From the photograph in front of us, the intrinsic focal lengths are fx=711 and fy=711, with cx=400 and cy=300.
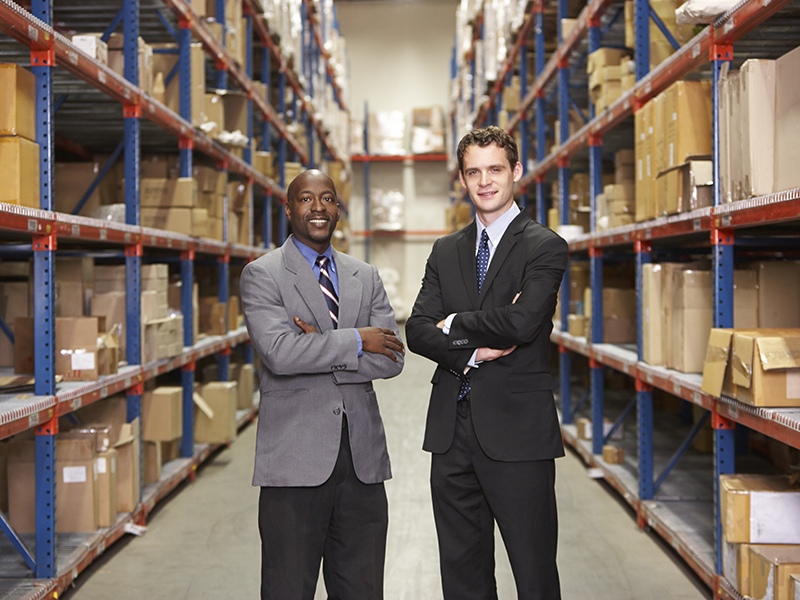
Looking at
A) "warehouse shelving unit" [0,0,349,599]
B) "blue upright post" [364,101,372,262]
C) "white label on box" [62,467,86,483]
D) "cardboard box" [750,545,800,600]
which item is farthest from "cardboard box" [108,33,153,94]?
"blue upright post" [364,101,372,262]

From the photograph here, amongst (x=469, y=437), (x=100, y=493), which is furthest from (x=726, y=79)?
(x=100, y=493)

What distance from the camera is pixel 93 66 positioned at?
3742mm

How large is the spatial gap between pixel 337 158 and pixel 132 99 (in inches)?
407

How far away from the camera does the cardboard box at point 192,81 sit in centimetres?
548

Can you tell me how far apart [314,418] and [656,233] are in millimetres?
2531

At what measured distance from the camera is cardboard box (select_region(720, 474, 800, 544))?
112 inches

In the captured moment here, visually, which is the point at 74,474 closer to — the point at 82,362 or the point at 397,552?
the point at 82,362

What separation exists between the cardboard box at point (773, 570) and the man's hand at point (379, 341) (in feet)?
5.25

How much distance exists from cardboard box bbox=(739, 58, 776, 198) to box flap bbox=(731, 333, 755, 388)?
0.62m

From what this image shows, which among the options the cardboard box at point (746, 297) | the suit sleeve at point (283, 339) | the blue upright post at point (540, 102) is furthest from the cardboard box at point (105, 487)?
the blue upright post at point (540, 102)

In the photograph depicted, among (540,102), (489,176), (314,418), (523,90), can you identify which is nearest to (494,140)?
(489,176)

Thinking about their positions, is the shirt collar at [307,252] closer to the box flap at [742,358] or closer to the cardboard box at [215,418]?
the box flap at [742,358]

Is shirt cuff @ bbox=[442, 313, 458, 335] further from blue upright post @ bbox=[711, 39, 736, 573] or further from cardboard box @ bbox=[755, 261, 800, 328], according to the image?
cardboard box @ bbox=[755, 261, 800, 328]

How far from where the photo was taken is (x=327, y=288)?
2564mm
